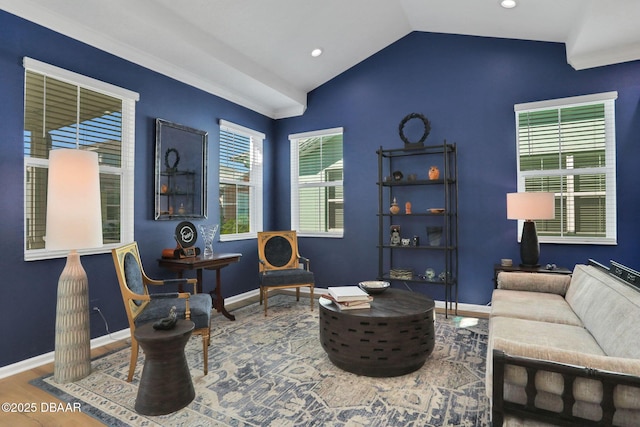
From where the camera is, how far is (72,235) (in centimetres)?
241

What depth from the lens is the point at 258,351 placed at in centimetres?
303

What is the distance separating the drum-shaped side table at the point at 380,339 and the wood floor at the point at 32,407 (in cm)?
155

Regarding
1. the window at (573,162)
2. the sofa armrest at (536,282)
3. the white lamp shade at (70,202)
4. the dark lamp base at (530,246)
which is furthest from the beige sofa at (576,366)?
the white lamp shade at (70,202)

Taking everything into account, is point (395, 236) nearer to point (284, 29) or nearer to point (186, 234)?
point (186, 234)

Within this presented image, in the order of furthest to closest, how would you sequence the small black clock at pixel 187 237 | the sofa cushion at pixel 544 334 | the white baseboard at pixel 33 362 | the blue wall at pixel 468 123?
1. the small black clock at pixel 187 237
2. the blue wall at pixel 468 123
3. the white baseboard at pixel 33 362
4. the sofa cushion at pixel 544 334

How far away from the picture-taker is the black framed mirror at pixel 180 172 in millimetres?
3801

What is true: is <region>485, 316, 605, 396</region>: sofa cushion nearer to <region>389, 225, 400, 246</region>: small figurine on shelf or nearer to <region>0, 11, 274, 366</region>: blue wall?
<region>389, 225, 400, 246</region>: small figurine on shelf

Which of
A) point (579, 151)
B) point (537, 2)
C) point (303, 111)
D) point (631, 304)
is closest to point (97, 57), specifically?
point (303, 111)

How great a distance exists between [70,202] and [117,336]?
158 cm

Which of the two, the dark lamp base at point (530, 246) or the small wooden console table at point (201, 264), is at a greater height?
the dark lamp base at point (530, 246)

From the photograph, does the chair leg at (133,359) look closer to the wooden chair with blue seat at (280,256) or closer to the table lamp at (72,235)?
the table lamp at (72,235)

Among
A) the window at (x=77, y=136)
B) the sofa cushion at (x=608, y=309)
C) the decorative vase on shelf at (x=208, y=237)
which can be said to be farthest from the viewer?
the decorative vase on shelf at (x=208, y=237)

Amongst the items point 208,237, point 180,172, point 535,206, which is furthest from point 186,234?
point 535,206

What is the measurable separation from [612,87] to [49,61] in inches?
210
